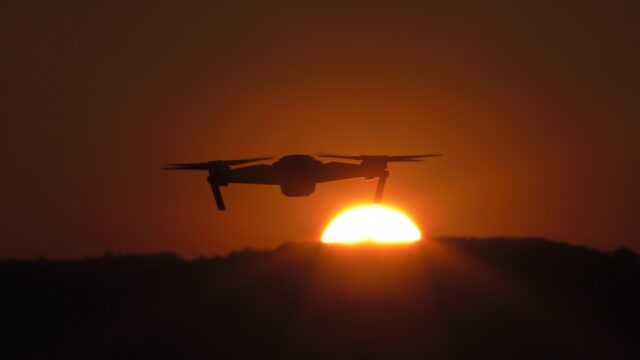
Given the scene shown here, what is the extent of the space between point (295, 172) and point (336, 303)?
38.9 ft

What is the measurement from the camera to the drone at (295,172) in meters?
76.1

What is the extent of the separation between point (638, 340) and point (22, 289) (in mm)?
44053

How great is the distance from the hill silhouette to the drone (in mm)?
7985

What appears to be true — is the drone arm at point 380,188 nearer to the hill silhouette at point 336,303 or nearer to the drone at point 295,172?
A: the drone at point 295,172

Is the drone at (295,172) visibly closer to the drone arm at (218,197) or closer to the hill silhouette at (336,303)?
the drone arm at (218,197)

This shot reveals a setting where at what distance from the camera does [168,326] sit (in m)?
79.8

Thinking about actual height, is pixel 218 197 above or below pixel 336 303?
above

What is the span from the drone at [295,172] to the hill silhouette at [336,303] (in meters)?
7.98

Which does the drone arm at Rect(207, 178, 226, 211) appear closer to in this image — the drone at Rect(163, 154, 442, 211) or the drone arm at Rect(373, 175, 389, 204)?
the drone at Rect(163, 154, 442, 211)

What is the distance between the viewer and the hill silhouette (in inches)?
3066

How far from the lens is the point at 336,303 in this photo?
82938 millimetres

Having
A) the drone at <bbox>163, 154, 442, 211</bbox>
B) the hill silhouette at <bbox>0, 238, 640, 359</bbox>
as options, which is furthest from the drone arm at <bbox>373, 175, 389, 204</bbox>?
the hill silhouette at <bbox>0, 238, 640, 359</bbox>

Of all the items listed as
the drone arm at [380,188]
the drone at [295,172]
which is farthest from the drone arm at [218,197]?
the drone arm at [380,188]

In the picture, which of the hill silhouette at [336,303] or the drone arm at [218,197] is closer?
the hill silhouette at [336,303]
